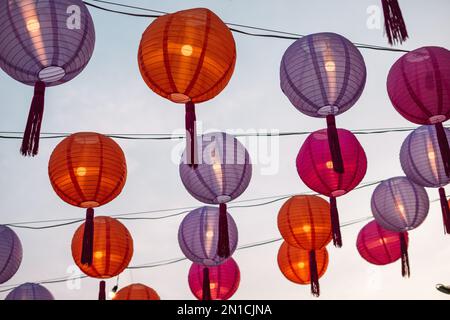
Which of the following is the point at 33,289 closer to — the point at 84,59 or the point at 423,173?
the point at 84,59

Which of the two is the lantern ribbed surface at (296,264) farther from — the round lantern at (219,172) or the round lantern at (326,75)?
the round lantern at (326,75)

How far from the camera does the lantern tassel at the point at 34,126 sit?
357cm

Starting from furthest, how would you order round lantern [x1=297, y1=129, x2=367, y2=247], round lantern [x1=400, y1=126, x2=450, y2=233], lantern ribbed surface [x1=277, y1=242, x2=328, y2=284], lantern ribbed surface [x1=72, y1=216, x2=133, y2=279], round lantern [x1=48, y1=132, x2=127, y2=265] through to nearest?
lantern ribbed surface [x1=277, y1=242, x2=328, y2=284], lantern ribbed surface [x1=72, y1=216, x2=133, y2=279], round lantern [x1=400, y1=126, x2=450, y2=233], round lantern [x1=297, y1=129, x2=367, y2=247], round lantern [x1=48, y1=132, x2=127, y2=265]

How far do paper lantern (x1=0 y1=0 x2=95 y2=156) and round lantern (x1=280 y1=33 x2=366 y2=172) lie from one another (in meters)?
1.74

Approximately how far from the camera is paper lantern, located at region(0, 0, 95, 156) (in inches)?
135

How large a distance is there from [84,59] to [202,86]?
956 millimetres

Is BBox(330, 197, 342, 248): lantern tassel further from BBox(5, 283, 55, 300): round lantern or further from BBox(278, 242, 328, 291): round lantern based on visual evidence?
BBox(5, 283, 55, 300): round lantern

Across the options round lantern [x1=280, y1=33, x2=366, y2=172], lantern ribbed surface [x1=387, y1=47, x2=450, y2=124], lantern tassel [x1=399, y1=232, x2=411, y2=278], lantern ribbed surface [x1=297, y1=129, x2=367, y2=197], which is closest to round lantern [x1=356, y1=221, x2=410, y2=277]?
lantern tassel [x1=399, y1=232, x2=411, y2=278]

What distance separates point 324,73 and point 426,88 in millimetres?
946

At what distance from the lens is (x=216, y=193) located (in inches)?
188

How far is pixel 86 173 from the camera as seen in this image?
4250 mm

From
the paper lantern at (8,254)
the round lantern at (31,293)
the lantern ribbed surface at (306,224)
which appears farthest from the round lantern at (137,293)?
the lantern ribbed surface at (306,224)

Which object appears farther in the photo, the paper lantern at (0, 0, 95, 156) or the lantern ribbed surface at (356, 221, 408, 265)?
the lantern ribbed surface at (356, 221, 408, 265)

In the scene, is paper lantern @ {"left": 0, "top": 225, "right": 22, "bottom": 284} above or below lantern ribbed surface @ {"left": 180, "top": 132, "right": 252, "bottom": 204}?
below
